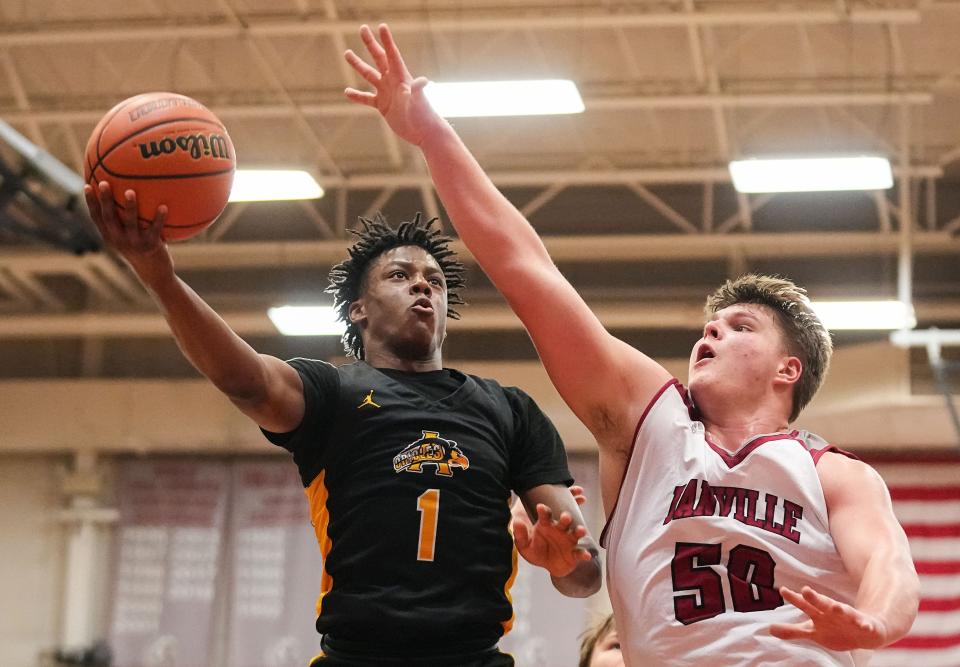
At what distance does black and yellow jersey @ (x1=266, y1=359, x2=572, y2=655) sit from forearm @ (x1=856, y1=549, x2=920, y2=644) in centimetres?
112

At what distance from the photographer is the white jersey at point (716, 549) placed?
2.81m

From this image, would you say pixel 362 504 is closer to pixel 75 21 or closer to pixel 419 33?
pixel 419 33

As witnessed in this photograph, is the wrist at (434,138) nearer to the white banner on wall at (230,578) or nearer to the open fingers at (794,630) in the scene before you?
the open fingers at (794,630)

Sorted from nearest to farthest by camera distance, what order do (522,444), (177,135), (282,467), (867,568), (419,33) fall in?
(867,568), (177,135), (522,444), (419,33), (282,467)

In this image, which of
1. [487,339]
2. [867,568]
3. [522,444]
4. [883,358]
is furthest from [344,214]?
[867,568]

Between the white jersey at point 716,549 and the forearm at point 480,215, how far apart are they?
49 centimetres

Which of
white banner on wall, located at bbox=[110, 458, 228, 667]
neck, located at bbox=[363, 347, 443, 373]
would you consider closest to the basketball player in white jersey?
neck, located at bbox=[363, 347, 443, 373]

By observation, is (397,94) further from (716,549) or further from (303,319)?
(303,319)

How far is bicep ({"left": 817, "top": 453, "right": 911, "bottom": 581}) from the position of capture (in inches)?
110

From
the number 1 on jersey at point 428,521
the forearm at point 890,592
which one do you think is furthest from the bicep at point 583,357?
the forearm at point 890,592

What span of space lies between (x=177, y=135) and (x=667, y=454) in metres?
1.56

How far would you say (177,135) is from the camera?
3.49m

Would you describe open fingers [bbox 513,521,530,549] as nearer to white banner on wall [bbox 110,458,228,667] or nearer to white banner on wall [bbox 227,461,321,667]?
white banner on wall [bbox 227,461,321,667]

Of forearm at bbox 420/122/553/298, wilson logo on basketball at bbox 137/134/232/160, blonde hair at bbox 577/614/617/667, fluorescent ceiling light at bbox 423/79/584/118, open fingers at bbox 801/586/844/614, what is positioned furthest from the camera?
fluorescent ceiling light at bbox 423/79/584/118
